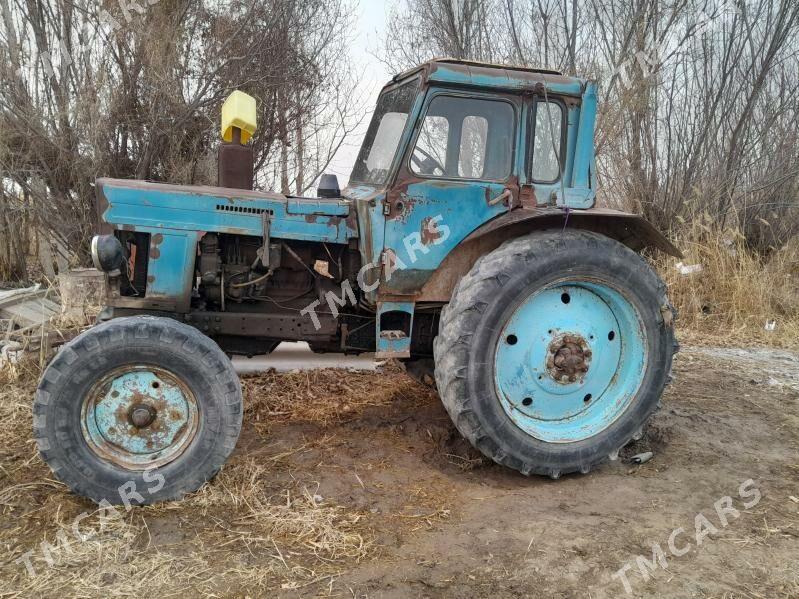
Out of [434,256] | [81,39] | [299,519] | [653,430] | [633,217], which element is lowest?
[299,519]

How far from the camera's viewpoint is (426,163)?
3504 millimetres

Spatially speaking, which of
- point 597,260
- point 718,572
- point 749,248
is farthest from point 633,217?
point 749,248

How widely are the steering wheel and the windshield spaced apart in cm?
13

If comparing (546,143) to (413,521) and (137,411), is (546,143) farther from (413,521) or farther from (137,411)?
(137,411)

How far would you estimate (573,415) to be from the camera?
3.53 meters

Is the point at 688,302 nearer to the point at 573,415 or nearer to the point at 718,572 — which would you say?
the point at 573,415

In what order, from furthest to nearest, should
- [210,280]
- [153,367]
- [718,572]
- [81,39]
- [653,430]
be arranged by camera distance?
[81,39]
[653,430]
[210,280]
[153,367]
[718,572]

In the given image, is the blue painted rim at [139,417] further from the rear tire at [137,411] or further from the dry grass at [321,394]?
the dry grass at [321,394]

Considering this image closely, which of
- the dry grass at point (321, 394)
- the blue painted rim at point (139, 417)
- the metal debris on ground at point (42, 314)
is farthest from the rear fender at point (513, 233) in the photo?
the metal debris on ground at point (42, 314)

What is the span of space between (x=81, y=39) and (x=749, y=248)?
8.51 metres

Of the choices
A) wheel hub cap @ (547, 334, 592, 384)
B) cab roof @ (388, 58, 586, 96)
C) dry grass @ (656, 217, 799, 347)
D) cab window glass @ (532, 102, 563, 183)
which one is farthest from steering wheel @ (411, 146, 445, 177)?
dry grass @ (656, 217, 799, 347)

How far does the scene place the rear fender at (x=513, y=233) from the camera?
342 cm

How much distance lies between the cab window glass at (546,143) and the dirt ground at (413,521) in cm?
164

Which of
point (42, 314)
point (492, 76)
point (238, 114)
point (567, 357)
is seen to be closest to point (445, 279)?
point (567, 357)
